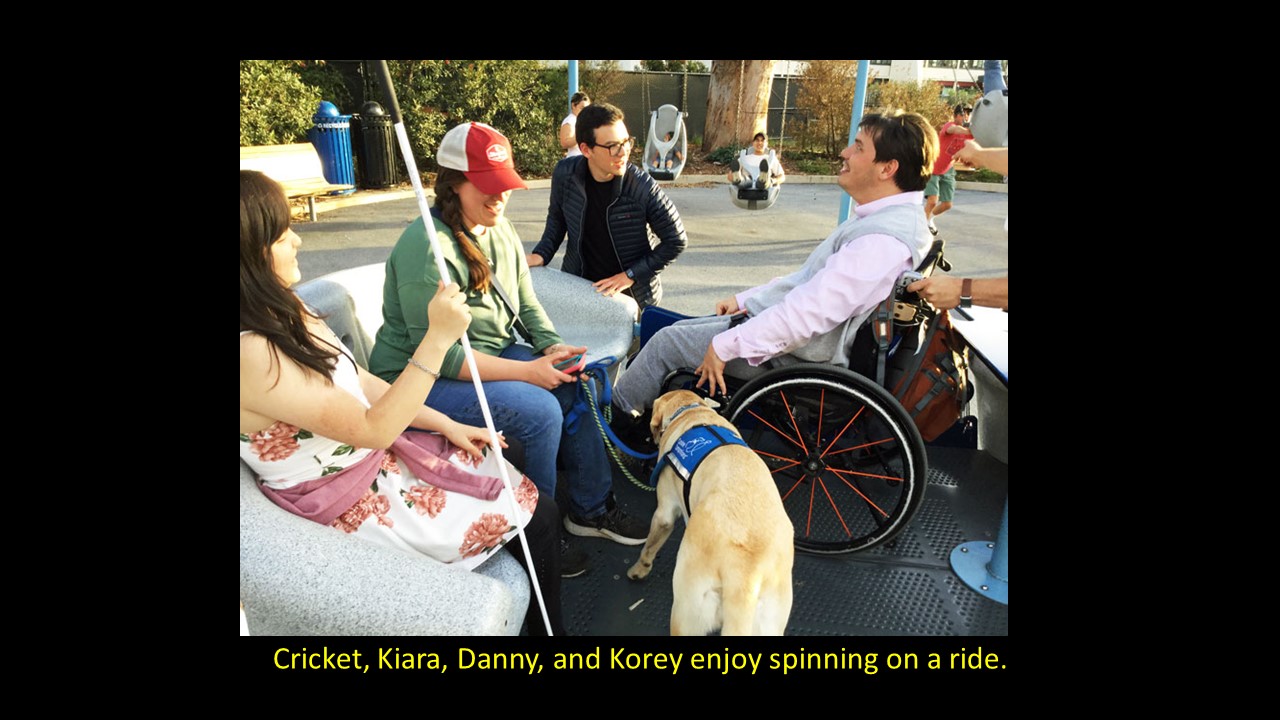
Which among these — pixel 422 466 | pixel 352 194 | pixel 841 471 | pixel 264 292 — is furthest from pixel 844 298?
A: pixel 352 194

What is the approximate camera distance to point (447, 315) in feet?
5.45

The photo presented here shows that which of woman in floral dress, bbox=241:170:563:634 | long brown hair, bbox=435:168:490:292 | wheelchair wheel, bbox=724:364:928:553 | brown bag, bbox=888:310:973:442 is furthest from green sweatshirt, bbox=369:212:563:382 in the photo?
brown bag, bbox=888:310:973:442

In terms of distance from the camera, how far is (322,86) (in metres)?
11.6

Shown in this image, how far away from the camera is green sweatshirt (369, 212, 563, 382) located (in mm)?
2354

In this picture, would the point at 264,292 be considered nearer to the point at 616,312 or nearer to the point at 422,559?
the point at 422,559

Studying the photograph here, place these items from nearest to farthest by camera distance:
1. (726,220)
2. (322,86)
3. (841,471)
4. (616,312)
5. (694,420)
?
(694,420) → (841,471) → (616,312) → (726,220) → (322,86)

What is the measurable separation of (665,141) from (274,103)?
18.5ft

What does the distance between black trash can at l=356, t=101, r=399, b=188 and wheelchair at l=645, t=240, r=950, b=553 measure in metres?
9.53

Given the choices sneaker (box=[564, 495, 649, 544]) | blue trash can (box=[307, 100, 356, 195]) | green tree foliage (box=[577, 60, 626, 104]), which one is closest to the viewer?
sneaker (box=[564, 495, 649, 544])

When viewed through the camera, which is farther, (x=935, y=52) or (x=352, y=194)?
(x=352, y=194)

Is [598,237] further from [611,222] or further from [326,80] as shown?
[326,80]

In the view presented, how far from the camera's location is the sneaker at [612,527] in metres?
2.76

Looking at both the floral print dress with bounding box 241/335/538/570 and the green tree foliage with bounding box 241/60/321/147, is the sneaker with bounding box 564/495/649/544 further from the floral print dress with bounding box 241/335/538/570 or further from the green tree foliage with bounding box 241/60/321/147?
the green tree foliage with bounding box 241/60/321/147

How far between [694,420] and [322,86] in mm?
11763
